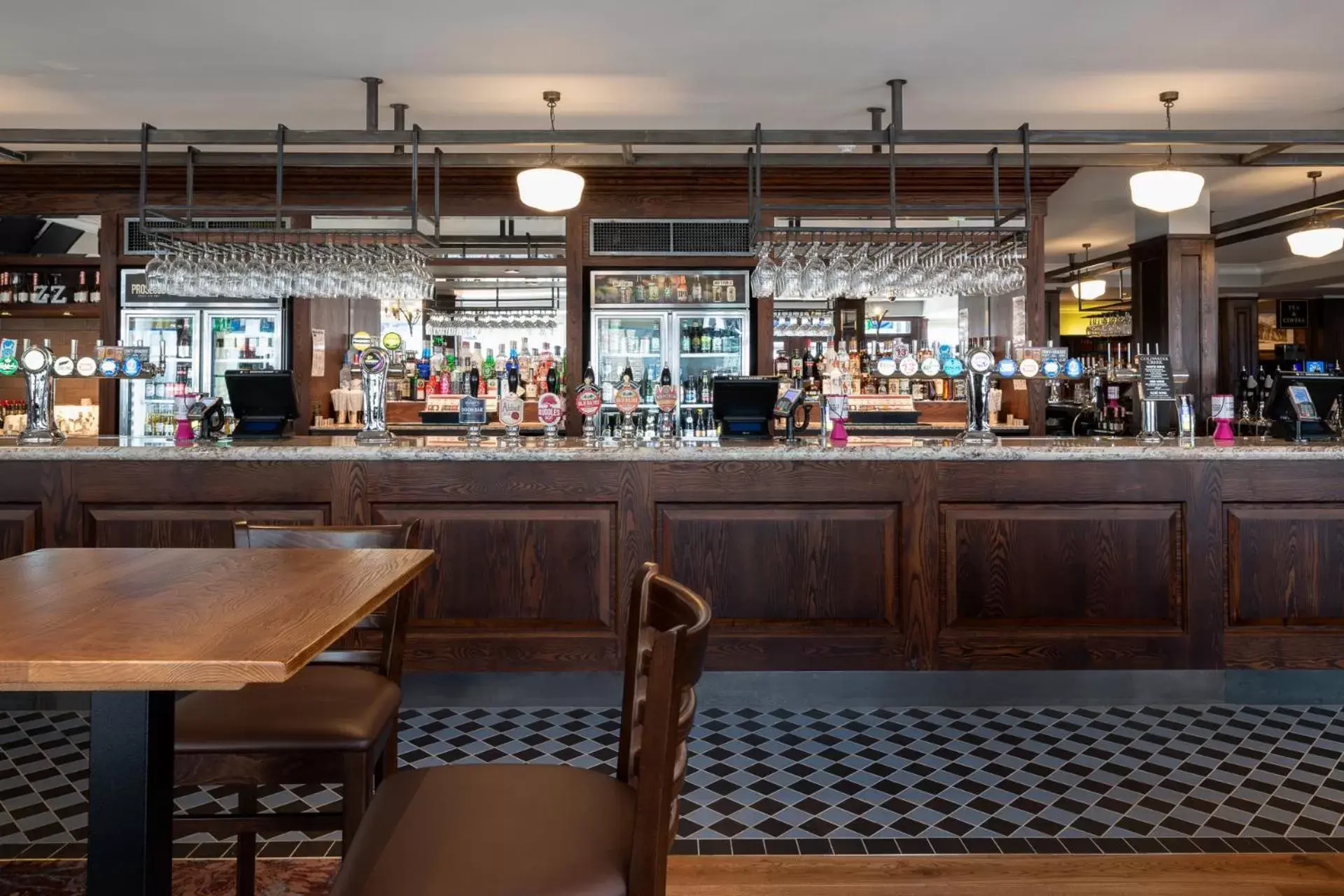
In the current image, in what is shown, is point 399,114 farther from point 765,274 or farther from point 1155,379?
point 1155,379

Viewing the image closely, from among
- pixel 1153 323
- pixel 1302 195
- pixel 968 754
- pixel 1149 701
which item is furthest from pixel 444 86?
pixel 1302 195

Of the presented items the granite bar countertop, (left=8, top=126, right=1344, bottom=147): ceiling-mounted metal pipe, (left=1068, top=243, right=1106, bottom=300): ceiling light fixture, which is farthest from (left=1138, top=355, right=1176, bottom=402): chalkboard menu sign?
(left=1068, top=243, right=1106, bottom=300): ceiling light fixture

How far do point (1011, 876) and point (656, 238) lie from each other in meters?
5.12

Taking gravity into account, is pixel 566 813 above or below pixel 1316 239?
below

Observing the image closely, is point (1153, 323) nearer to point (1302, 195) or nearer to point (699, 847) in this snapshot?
point (1302, 195)

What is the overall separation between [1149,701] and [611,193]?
14.8 feet

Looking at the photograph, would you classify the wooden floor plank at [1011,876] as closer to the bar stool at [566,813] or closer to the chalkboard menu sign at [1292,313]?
the bar stool at [566,813]

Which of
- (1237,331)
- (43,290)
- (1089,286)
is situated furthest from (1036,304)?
(1237,331)

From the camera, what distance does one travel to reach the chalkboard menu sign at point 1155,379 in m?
4.28

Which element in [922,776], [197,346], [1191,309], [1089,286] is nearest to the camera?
[922,776]

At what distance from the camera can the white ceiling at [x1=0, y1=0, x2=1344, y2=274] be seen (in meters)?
4.00

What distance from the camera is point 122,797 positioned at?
4.19 feet

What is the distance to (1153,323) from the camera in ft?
26.0

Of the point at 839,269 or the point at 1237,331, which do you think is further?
the point at 1237,331
